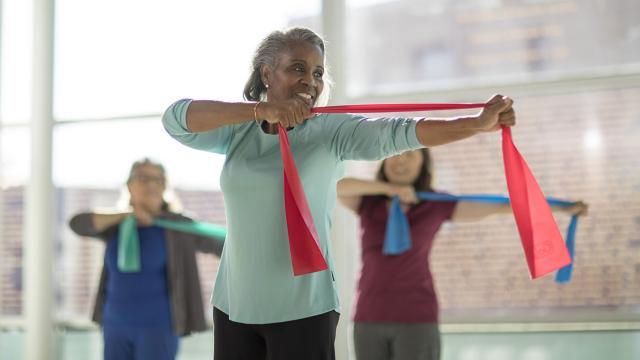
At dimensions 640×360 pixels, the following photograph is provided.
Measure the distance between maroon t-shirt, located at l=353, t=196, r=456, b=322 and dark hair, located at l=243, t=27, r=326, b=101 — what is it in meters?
1.26

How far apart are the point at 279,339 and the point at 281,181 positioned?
353 mm

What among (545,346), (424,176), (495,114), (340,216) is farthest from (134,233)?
(495,114)

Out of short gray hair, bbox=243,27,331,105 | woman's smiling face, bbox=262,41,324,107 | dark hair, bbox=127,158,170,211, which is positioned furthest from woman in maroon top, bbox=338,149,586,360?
woman's smiling face, bbox=262,41,324,107

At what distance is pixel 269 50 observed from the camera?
1.74 m

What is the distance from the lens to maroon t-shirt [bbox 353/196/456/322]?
111 inches

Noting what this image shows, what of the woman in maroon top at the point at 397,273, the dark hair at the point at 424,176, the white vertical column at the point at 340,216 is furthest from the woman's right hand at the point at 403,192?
the white vertical column at the point at 340,216

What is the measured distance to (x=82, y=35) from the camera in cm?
438

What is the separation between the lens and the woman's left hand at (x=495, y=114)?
1554 millimetres

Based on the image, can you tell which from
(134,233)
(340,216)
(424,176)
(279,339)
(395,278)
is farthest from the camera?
(340,216)

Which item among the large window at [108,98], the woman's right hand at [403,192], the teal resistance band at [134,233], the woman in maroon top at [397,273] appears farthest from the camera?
the large window at [108,98]

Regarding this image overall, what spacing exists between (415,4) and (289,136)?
225 centimetres

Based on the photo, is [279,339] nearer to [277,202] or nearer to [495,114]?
[277,202]

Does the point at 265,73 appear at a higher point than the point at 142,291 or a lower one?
higher

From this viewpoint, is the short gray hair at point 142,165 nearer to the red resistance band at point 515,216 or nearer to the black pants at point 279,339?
the red resistance band at point 515,216
